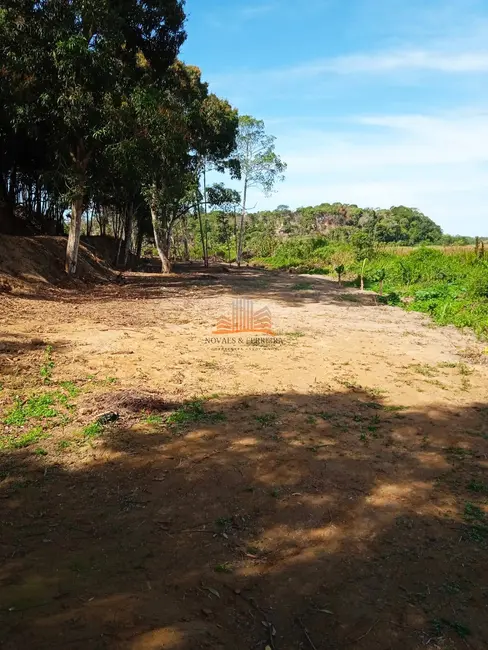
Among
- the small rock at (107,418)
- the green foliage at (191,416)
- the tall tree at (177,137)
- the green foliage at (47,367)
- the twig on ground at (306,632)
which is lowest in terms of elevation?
the twig on ground at (306,632)

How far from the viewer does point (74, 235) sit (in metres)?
13.9

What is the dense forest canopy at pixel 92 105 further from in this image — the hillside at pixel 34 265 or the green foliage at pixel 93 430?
the green foliage at pixel 93 430

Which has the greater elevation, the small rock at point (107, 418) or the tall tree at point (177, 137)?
the tall tree at point (177, 137)

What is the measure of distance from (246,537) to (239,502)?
14.6 inches

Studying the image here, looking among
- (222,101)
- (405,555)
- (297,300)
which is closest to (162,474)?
(405,555)

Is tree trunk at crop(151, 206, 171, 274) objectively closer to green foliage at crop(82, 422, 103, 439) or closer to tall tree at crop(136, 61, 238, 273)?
tall tree at crop(136, 61, 238, 273)

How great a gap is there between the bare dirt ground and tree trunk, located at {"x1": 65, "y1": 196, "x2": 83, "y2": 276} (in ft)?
26.1

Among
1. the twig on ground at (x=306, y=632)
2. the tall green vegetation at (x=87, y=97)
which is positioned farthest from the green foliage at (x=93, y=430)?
the tall green vegetation at (x=87, y=97)

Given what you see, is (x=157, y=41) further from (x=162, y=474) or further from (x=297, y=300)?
(x=162, y=474)

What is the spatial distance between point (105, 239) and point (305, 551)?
23.7 m

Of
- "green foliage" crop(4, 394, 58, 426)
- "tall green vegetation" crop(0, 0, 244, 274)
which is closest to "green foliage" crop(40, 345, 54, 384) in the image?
"green foliage" crop(4, 394, 58, 426)

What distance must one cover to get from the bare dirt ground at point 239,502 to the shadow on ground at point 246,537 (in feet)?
0.04

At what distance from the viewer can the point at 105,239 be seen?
24.2m

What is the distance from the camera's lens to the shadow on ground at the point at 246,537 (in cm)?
205
